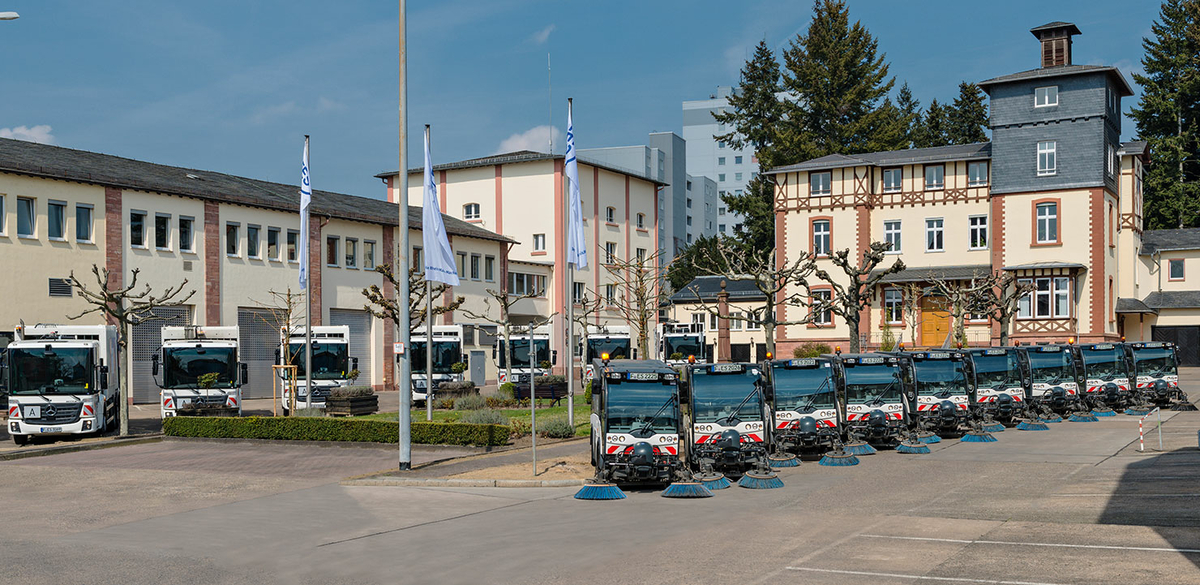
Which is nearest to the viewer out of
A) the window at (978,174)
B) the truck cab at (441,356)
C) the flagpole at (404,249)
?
the flagpole at (404,249)

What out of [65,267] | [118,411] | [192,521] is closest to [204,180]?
[65,267]

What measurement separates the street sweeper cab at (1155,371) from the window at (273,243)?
117ft

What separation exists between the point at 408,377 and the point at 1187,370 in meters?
49.7

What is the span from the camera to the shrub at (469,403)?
3722 cm

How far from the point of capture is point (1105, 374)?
111 ft

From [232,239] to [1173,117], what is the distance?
61174mm

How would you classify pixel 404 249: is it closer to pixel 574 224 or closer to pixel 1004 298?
pixel 574 224

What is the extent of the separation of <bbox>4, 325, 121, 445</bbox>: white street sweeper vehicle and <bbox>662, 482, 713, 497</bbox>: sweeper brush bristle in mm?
17444

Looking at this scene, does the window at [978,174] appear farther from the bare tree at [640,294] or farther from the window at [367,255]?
the window at [367,255]

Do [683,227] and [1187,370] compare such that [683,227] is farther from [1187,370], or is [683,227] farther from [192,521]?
[192,521]

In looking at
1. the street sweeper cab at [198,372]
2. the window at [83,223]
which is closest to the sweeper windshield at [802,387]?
the street sweeper cab at [198,372]

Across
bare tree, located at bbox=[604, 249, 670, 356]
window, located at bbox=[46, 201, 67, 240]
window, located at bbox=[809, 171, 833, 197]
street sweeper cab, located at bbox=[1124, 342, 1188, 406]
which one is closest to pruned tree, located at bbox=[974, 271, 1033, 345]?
window, located at bbox=[809, 171, 833, 197]

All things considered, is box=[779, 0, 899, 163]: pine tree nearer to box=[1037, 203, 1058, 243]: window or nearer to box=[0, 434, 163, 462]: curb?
box=[1037, 203, 1058, 243]: window

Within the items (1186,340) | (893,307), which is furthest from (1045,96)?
(1186,340)
